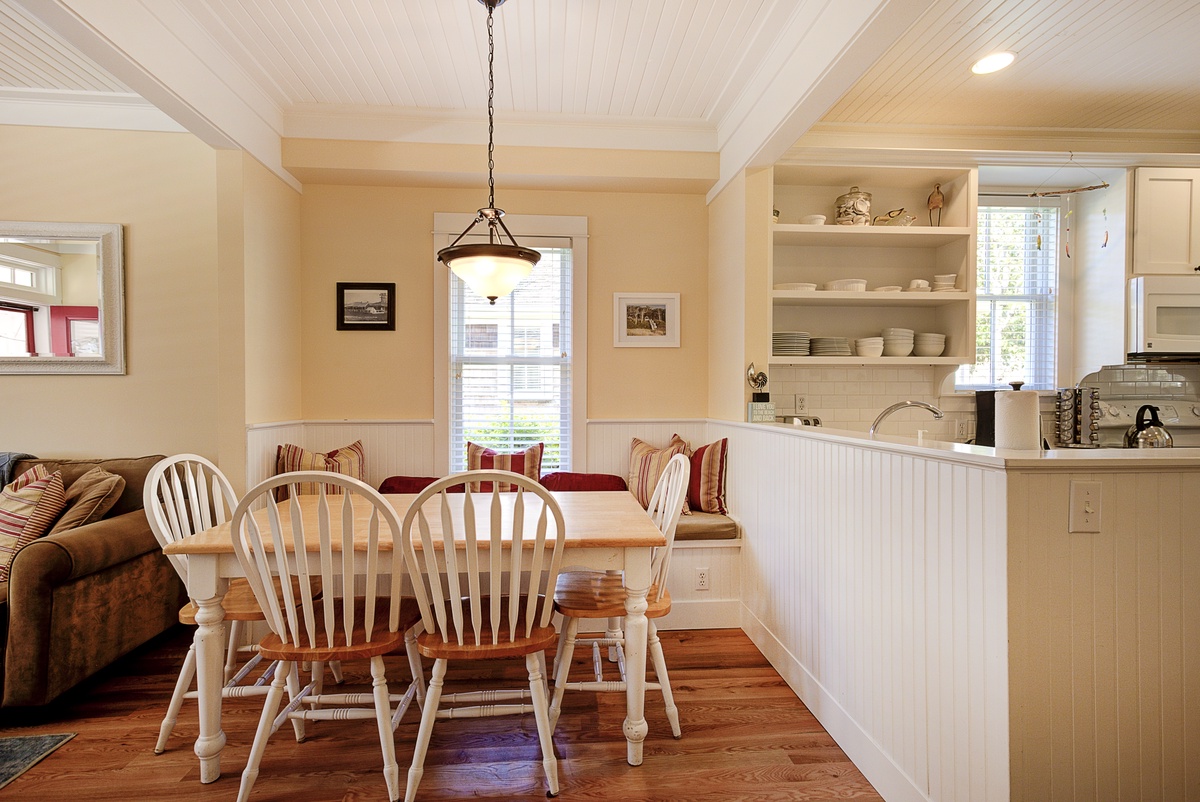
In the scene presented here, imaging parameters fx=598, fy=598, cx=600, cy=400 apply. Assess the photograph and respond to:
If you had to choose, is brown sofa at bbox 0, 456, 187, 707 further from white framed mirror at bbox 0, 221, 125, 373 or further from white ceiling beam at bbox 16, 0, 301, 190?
white ceiling beam at bbox 16, 0, 301, 190

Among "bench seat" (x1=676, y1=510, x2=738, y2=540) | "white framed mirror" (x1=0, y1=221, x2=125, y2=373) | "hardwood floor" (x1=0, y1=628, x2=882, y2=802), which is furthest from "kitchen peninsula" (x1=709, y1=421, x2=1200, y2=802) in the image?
"white framed mirror" (x1=0, y1=221, x2=125, y2=373)

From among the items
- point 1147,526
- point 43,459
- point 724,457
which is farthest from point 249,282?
point 1147,526

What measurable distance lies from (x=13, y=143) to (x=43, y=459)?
159 centimetres

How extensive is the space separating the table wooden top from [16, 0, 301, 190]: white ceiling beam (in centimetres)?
162

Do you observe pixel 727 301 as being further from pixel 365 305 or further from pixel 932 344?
pixel 365 305

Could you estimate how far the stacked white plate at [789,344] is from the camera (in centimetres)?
321

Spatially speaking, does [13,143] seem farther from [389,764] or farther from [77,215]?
[389,764]

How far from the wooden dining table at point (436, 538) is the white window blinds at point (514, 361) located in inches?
63.0

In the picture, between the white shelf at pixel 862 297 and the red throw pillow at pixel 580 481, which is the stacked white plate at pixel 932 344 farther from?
the red throw pillow at pixel 580 481

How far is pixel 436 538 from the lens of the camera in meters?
1.82

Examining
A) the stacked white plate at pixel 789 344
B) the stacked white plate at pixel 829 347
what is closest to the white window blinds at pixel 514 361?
the stacked white plate at pixel 789 344

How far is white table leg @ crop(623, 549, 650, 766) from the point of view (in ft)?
6.07

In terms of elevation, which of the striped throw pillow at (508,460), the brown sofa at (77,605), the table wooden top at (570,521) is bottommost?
the brown sofa at (77,605)

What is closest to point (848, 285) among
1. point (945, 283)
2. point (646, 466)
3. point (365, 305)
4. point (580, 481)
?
point (945, 283)
